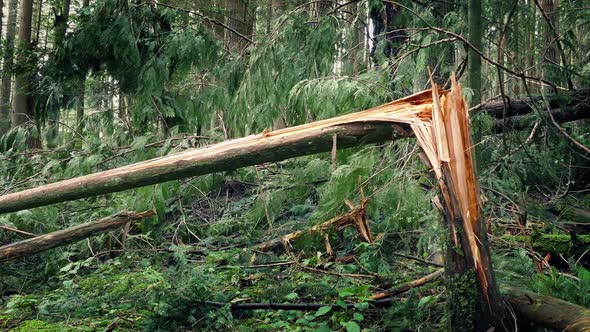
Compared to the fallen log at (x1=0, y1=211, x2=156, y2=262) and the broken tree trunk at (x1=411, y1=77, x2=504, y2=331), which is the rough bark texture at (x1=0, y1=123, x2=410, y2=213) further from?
the fallen log at (x1=0, y1=211, x2=156, y2=262)

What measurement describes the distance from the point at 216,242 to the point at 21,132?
2566mm

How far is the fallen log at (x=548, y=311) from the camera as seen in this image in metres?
2.43

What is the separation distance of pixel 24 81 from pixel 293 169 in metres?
4.57

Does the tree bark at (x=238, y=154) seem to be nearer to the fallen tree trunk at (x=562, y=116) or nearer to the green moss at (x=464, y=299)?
the green moss at (x=464, y=299)

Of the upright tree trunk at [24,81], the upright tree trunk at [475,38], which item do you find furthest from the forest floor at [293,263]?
the upright tree trunk at [24,81]

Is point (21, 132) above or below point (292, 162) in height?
above

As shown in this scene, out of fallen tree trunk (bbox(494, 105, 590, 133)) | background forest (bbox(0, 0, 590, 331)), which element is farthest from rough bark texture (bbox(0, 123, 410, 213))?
fallen tree trunk (bbox(494, 105, 590, 133))

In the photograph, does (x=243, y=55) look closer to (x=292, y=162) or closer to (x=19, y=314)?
(x=292, y=162)

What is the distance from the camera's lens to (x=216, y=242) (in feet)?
19.1

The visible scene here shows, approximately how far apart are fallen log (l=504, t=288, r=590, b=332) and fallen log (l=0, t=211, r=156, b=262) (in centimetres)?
282

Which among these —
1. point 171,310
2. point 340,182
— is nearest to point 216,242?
point 171,310

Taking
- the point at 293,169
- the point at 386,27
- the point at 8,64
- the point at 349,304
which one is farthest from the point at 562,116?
the point at 8,64

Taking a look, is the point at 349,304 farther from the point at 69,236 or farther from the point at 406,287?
the point at 69,236

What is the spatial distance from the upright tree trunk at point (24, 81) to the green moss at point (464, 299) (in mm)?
5116
